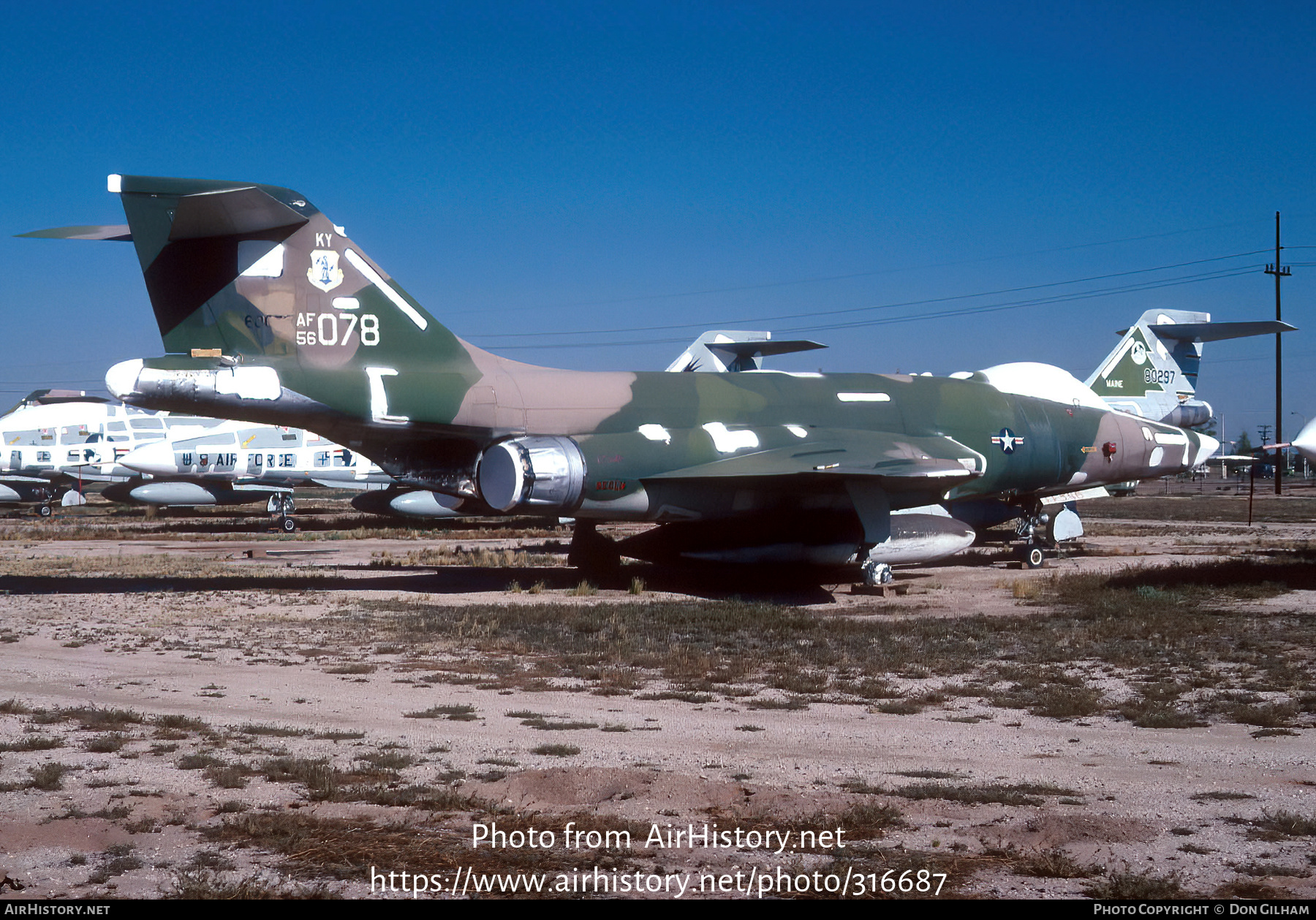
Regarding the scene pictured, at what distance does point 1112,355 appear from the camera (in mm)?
25656

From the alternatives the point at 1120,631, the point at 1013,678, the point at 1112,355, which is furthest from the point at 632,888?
the point at 1112,355

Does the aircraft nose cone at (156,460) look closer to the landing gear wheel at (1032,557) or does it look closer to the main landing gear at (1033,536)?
the main landing gear at (1033,536)

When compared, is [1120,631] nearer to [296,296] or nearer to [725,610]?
[725,610]

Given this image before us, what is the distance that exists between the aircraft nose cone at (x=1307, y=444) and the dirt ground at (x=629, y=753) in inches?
103

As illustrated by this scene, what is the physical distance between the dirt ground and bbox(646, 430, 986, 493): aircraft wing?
187 cm

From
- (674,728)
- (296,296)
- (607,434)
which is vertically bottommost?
(674,728)

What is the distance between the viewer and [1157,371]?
85.3 ft

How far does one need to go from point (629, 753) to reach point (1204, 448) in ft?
64.1

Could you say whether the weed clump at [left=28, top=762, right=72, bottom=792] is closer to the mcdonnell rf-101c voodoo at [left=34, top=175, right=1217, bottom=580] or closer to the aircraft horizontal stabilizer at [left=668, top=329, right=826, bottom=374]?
the mcdonnell rf-101c voodoo at [left=34, top=175, right=1217, bottom=580]

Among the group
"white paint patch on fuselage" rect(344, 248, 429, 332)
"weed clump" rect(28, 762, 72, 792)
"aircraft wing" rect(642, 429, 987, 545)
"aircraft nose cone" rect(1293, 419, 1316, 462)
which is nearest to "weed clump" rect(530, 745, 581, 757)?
"weed clump" rect(28, 762, 72, 792)

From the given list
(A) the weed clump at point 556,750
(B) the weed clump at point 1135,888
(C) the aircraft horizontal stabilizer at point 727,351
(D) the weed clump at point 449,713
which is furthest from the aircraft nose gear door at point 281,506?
(B) the weed clump at point 1135,888

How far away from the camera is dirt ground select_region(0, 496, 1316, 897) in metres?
4.88

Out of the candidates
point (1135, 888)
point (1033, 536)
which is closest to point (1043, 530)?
point (1033, 536)

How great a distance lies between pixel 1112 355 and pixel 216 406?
19831 mm
